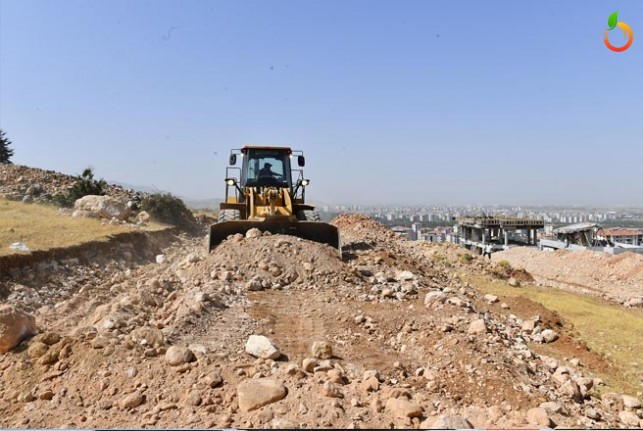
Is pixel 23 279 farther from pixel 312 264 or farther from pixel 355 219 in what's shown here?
pixel 355 219

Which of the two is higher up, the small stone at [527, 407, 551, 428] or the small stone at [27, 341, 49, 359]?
the small stone at [27, 341, 49, 359]

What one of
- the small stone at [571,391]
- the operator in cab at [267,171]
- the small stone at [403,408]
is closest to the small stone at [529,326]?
the small stone at [571,391]

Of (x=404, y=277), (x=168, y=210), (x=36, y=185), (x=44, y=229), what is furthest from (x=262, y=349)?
(x=36, y=185)

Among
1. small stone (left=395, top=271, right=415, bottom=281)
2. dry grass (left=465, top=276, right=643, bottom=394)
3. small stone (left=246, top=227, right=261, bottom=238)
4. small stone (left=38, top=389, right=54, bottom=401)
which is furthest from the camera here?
small stone (left=246, top=227, right=261, bottom=238)

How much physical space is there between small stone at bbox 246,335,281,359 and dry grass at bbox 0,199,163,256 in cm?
818

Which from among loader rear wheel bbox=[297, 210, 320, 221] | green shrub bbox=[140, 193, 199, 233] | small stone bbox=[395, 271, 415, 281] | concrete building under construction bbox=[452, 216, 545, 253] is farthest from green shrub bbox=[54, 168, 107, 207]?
concrete building under construction bbox=[452, 216, 545, 253]

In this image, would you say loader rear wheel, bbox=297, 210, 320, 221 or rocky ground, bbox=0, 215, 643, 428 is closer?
rocky ground, bbox=0, 215, 643, 428

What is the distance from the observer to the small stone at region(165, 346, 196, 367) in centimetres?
470

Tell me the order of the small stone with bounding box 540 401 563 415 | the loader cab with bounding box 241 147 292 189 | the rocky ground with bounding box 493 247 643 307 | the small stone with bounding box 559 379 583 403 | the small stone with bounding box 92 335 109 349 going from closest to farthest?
the small stone with bounding box 540 401 563 415, the small stone with bounding box 559 379 583 403, the small stone with bounding box 92 335 109 349, the loader cab with bounding box 241 147 292 189, the rocky ground with bounding box 493 247 643 307

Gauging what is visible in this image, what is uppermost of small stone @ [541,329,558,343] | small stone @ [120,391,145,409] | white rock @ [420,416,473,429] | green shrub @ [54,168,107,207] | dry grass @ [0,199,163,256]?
green shrub @ [54,168,107,207]

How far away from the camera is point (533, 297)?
38.4ft

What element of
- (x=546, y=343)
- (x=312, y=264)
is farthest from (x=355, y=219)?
(x=546, y=343)

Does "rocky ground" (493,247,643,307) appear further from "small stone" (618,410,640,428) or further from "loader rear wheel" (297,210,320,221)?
"small stone" (618,410,640,428)

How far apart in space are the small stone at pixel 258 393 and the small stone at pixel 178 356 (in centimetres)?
75
